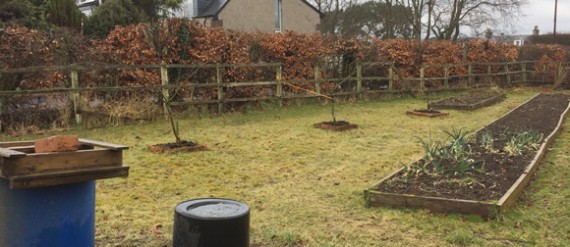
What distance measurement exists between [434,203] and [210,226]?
106 inches

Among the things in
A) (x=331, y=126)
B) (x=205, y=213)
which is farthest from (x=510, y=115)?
(x=205, y=213)

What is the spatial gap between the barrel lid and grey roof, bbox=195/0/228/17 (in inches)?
1000

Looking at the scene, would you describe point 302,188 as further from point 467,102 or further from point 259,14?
point 259,14

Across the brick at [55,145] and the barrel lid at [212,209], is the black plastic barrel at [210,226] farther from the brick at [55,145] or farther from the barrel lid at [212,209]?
the brick at [55,145]

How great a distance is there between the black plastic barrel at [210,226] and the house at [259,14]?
24470 mm

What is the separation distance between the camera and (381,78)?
1742 cm

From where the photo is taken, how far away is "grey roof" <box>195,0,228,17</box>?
2842 centimetres

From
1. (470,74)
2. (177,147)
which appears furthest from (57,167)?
(470,74)

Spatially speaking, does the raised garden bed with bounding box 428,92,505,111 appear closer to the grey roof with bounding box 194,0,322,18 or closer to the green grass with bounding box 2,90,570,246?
the green grass with bounding box 2,90,570,246

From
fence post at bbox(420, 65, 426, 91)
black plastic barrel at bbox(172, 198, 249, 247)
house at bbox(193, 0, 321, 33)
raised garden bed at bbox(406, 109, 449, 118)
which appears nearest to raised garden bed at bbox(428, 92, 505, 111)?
raised garden bed at bbox(406, 109, 449, 118)

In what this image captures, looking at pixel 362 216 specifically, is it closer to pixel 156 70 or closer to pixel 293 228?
pixel 293 228

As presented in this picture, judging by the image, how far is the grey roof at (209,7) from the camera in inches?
1119

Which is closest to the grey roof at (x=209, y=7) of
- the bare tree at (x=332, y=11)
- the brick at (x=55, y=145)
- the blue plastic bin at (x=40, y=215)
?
the bare tree at (x=332, y=11)

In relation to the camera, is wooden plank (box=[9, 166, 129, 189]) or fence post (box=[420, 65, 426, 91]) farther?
fence post (box=[420, 65, 426, 91])
